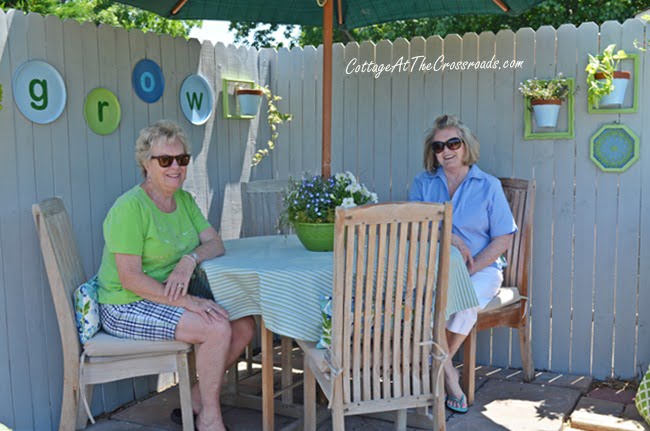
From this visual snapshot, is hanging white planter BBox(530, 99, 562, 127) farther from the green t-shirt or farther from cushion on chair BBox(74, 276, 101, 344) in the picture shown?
cushion on chair BBox(74, 276, 101, 344)

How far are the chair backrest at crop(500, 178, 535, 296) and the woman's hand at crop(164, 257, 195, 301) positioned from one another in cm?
172

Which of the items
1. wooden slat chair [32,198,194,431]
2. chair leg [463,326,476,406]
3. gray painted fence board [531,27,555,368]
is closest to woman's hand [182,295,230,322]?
wooden slat chair [32,198,194,431]

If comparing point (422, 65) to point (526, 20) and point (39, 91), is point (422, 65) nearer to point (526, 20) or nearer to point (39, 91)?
point (39, 91)

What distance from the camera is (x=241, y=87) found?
416cm

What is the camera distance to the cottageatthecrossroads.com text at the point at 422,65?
379 centimetres

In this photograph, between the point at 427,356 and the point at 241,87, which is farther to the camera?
the point at 241,87

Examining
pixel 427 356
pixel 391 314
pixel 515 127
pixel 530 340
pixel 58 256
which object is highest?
pixel 515 127

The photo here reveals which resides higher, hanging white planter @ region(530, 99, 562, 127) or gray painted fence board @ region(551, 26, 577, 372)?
hanging white planter @ region(530, 99, 562, 127)

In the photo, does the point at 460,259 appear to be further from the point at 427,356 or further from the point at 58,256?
the point at 58,256

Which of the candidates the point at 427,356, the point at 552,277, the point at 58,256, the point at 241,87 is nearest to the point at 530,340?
the point at 552,277

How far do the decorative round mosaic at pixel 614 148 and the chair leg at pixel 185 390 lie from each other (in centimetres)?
231

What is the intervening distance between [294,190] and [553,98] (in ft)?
4.94

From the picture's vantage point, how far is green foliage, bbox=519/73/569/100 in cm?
356

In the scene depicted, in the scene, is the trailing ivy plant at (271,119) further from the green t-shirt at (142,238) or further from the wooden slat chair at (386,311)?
the wooden slat chair at (386,311)
